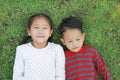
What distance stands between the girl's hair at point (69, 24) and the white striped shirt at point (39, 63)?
0.97ft

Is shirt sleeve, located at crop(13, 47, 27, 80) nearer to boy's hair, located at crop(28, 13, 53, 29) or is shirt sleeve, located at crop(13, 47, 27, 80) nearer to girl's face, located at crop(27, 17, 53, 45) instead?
girl's face, located at crop(27, 17, 53, 45)

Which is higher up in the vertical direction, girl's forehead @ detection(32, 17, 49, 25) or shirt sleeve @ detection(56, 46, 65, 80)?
girl's forehead @ detection(32, 17, 49, 25)

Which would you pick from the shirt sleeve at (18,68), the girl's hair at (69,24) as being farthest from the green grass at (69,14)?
the shirt sleeve at (18,68)

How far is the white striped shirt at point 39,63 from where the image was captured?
4535 millimetres

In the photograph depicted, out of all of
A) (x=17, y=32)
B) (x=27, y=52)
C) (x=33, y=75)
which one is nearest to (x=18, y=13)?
(x=17, y=32)

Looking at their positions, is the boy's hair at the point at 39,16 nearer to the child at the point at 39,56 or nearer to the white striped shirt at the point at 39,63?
the child at the point at 39,56

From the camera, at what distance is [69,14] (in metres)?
4.88

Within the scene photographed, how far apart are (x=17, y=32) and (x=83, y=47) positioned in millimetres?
1038

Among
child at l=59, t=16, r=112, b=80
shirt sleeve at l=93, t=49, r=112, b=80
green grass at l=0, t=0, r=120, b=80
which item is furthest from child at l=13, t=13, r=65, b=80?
shirt sleeve at l=93, t=49, r=112, b=80

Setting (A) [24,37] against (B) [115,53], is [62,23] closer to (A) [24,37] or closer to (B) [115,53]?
(A) [24,37]

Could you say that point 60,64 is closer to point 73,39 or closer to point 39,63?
point 39,63

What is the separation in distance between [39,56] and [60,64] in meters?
0.33

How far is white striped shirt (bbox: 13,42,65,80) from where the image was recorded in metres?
4.54

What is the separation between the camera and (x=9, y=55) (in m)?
4.82
